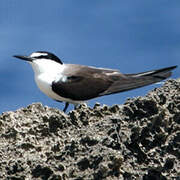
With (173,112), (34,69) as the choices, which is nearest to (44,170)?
(173,112)

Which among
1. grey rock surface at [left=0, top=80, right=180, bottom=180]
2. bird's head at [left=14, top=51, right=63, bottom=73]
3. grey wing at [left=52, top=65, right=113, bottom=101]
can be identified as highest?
bird's head at [left=14, top=51, right=63, bottom=73]

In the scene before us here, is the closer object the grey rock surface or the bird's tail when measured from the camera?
the grey rock surface

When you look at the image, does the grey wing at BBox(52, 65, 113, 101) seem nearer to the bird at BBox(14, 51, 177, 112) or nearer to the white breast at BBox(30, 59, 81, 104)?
the bird at BBox(14, 51, 177, 112)

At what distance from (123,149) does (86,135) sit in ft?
1.18

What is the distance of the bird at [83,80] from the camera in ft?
27.2

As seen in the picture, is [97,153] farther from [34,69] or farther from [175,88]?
[34,69]

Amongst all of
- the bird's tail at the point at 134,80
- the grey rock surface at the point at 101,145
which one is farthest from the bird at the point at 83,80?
the grey rock surface at the point at 101,145

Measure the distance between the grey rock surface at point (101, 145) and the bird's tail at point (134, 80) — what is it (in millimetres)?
3421

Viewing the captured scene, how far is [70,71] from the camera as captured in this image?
28.2 feet

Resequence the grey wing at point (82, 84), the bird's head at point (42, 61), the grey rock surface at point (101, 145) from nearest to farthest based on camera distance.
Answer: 1. the grey rock surface at point (101, 145)
2. the grey wing at point (82, 84)
3. the bird's head at point (42, 61)

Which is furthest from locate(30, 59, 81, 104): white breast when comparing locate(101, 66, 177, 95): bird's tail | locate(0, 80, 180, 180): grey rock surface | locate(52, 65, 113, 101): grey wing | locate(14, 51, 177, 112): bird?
locate(0, 80, 180, 180): grey rock surface

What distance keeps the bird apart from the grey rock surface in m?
3.38

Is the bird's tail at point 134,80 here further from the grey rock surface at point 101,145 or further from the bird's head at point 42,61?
the grey rock surface at point 101,145

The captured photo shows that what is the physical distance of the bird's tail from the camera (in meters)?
8.34
